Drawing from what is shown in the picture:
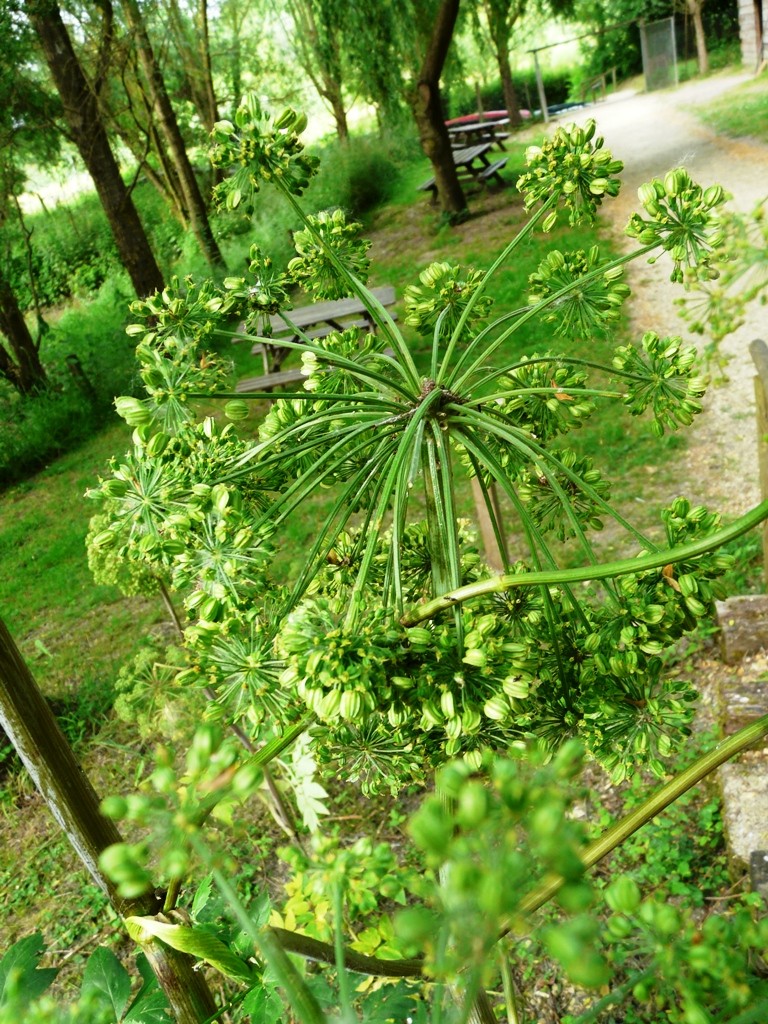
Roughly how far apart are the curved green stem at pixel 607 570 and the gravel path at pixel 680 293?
0.28m

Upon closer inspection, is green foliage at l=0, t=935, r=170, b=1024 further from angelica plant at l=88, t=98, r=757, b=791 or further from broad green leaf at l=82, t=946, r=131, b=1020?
angelica plant at l=88, t=98, r=757, b=791

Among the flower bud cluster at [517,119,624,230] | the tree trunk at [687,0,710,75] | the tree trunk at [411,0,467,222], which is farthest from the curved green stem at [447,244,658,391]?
the tree trunk at [687,0,710,75]

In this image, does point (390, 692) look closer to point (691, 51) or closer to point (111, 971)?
point (111, 971)

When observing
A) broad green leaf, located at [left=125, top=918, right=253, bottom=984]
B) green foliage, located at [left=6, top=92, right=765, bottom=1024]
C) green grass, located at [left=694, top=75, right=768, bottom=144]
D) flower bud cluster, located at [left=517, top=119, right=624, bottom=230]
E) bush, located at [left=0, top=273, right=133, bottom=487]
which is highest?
flower bud cluster, located at [left=517, top=119, right=624, bottom=230]

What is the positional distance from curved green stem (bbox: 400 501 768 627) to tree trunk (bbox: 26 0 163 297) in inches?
285

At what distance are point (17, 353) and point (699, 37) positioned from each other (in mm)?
17544

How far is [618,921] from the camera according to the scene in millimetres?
508

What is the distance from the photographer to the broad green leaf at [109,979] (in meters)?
1.02

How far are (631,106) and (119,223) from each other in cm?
1555

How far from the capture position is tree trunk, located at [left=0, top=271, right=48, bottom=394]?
870 centimetres

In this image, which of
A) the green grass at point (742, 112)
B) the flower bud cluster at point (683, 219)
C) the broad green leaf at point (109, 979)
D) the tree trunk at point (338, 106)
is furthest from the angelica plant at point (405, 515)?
the tree trunk at point (338, 106)

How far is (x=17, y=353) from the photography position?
29.3ft

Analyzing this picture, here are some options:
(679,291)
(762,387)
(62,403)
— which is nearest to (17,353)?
(62,403)

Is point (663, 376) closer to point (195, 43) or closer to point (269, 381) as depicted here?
point (269, 381)
